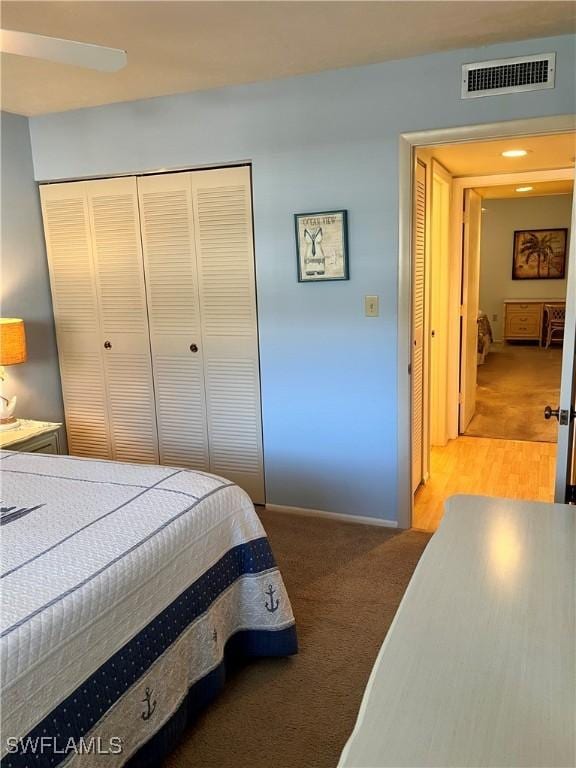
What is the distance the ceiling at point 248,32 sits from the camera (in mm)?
2078

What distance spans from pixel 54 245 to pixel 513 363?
19.5ft

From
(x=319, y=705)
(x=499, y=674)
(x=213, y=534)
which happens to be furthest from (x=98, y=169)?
(x=499, y=674)

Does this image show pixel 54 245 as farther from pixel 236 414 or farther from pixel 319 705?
pixel 319 705

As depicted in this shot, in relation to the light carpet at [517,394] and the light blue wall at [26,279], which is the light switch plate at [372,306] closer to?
the light blue wall at [26,279]

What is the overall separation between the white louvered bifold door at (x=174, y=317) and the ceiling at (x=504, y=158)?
1.48 metres

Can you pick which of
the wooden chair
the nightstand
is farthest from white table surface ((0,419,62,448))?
the wooden chair

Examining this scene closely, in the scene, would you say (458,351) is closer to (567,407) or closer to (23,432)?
(567,407)

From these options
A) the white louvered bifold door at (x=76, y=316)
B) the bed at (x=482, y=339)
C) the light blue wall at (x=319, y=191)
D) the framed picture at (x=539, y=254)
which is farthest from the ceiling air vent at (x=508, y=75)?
the framed picture at (x=539, y=254)

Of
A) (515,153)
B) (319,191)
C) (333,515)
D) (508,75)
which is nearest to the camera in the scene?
(508,75)

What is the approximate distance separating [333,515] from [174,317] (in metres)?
1.50

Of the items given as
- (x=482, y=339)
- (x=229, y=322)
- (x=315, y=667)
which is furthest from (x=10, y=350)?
(x=482, y=339)

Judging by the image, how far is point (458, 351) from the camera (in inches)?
180

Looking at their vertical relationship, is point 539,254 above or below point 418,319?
above

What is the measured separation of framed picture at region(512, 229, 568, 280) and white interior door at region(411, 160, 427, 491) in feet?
19.7
